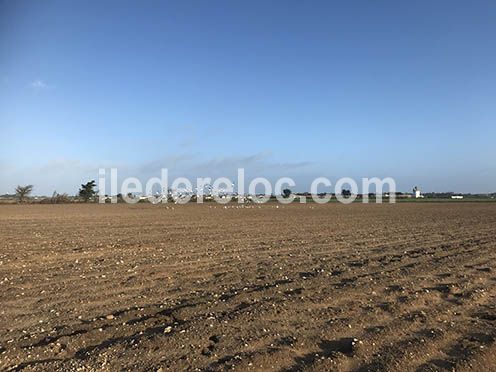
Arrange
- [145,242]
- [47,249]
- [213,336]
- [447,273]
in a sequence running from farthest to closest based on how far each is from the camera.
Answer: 1. [145,242]
2. [47,249]
3. [447,273]
4. [213,336]

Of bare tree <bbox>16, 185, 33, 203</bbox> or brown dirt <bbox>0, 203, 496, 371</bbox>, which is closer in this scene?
brown dirt <bbox>0, 203, 496, 371</bbox>

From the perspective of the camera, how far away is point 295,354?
4785 millimetres

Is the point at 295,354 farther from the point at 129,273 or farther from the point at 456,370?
the point at 129,273

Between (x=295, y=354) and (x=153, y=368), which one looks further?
(x=295, y=354)

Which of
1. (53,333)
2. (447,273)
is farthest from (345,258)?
(53,333)

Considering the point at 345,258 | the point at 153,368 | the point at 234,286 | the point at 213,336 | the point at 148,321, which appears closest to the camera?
the point at 153,368

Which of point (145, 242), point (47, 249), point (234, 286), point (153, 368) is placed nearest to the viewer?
point (153, 368)

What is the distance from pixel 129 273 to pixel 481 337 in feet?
22.8

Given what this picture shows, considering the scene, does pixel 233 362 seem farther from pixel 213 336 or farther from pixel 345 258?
pixel 345 258

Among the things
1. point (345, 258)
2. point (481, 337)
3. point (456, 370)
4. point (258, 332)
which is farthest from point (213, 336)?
point (345, 258)

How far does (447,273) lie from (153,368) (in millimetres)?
7160

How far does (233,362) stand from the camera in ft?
14.9

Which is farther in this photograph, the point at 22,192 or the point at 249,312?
the point at 22,192

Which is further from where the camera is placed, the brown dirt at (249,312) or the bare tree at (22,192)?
the bare tree at (22,192)
